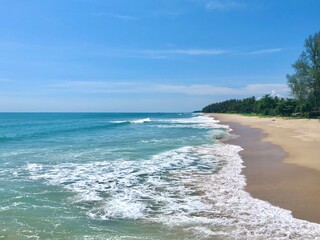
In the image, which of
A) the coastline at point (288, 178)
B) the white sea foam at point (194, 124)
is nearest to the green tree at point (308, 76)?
the white sea foam at point (194, 124)

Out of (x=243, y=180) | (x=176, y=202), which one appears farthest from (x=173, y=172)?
(x=176, y=202)

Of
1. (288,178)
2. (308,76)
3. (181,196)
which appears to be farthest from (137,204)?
(308,76)

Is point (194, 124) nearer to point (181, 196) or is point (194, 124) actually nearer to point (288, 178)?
point (288, 178)

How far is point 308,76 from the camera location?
57.4 metres

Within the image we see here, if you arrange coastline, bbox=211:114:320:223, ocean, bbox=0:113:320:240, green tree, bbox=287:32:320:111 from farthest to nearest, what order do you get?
green tree, bbox=287:32:320:111, coastline, bbox=211:114:320:223, ocean, bbox=0:113:320:240

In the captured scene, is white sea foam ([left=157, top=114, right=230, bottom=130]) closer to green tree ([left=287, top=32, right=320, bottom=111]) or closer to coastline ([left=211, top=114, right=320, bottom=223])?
green tree ([left=287, top=32, right=320, bottom=111])

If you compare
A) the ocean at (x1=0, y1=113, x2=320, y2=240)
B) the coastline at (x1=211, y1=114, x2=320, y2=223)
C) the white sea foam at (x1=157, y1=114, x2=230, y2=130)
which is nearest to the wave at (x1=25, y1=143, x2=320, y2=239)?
the ocean at (x1=0, y1=113, x2=320, y2=240)

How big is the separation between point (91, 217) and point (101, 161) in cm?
1055

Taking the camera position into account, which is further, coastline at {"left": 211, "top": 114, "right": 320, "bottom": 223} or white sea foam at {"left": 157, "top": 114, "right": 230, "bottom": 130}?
white sea foam at {"left": 157, "top": 114, "right": 230, "bottom": 130}

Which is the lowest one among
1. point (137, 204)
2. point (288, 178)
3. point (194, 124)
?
point (137, 204)

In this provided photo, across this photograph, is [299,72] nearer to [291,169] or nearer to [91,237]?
[291,169]

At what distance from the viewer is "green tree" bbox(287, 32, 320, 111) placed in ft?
185

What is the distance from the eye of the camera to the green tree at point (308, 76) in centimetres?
5647

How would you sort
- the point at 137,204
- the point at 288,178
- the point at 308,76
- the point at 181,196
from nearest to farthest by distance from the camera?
1. the point at 137,204
2. the point at 181,196
3. the point at 288,178
4. the point at 308,76
